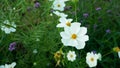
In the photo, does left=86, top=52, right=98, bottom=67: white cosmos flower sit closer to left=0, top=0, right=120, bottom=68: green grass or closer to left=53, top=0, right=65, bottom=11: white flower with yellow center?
left=0, top=0, right=120, bottom=68: green grass

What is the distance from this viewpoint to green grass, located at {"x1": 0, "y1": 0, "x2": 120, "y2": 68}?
206 cm

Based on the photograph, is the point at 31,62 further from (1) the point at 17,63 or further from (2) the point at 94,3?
(2) the point at 94,3

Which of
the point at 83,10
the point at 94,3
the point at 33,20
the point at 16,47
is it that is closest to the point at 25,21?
the point at 33,20

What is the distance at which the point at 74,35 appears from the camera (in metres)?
1.71

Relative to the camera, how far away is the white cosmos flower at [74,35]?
5.42ft

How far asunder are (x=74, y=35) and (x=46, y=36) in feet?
1.51

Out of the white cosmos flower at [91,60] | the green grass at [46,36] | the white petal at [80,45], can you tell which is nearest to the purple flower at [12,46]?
the green grass at [46,36]

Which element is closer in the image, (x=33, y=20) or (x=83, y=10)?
(x=33, y=20)

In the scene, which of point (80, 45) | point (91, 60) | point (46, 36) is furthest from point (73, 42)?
point (46, 36)

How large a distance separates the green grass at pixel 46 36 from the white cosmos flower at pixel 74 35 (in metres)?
0.27

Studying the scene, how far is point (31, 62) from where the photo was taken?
7.11 ft

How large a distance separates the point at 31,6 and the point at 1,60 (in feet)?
1.79

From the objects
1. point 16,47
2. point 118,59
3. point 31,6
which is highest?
point 31,6

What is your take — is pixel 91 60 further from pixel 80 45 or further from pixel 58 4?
pixel 58 4
